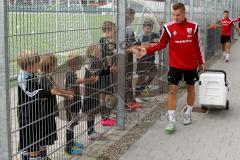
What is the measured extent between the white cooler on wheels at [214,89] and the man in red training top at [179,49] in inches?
28.8

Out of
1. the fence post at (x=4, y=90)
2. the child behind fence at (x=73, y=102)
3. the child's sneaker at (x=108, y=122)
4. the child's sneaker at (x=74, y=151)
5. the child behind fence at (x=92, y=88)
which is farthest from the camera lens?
the child's sneaker at (x=108, y=122)

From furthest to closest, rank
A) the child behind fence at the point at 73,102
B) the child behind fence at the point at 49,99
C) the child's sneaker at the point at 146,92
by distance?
the child's sneaker at the point at 146,92, the child behind fence at the point at 73,102, the child behind fence at the point at 49,99

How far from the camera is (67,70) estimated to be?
15.0 ft

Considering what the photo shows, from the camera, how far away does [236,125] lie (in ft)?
21.9

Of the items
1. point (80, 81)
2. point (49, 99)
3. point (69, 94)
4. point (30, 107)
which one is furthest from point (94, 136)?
point (30, 107)

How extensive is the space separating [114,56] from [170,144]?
136 centimetres

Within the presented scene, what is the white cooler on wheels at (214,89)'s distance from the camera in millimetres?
7148

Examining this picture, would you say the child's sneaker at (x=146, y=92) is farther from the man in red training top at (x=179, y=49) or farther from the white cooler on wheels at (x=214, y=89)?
the man in red training top at (x=179, y=49)

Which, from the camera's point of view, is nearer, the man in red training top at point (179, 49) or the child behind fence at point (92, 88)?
the child behind fence at point (92, 88)

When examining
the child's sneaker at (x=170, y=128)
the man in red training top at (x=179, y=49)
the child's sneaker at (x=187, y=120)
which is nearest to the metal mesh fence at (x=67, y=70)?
the man in red training top at (x=179, y=49)

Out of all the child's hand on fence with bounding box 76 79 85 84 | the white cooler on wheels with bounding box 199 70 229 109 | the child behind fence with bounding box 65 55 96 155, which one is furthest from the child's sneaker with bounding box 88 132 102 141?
the white cooler on wheels with bounding box 199 70 229 109

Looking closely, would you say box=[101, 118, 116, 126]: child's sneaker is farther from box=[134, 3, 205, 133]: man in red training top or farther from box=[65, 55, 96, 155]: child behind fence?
box=[65, 55, 96, 155]: child behind fence

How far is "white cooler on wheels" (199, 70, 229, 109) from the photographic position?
715 cm

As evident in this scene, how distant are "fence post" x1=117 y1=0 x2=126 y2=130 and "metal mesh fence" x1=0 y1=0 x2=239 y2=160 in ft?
0.05
